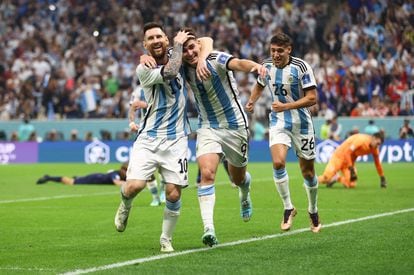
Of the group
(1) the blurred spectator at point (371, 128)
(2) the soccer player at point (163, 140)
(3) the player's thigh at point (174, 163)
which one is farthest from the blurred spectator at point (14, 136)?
(3) the player's thigh at point (174, 163)

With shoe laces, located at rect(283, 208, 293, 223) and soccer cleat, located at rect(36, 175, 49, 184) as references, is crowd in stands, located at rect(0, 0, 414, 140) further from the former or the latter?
shoe laces, located at rect(283, 208, 293, 223)

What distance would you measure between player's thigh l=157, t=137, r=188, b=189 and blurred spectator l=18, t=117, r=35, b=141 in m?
26.2

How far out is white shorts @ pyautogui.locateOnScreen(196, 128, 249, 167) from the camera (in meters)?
11.4

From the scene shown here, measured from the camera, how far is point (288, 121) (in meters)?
→ 13.0

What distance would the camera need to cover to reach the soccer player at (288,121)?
502 inches

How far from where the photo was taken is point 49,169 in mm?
30656

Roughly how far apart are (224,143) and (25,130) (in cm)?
2565

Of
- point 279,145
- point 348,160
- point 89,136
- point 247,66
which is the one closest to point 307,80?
point 279,145

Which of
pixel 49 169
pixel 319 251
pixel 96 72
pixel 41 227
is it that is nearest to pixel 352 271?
pixel 319 251

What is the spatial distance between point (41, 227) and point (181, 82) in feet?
12.9

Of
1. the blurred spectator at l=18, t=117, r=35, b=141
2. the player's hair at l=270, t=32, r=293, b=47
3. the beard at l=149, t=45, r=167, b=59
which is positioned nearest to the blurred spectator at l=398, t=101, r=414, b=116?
the blurred spectator at l=18, t=117, r=35, b=141

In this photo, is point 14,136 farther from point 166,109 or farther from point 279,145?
point 166,109

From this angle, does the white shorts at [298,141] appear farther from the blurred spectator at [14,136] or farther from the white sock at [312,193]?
the blurred spectator at [14,136]

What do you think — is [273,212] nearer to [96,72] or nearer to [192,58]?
[192,58]
